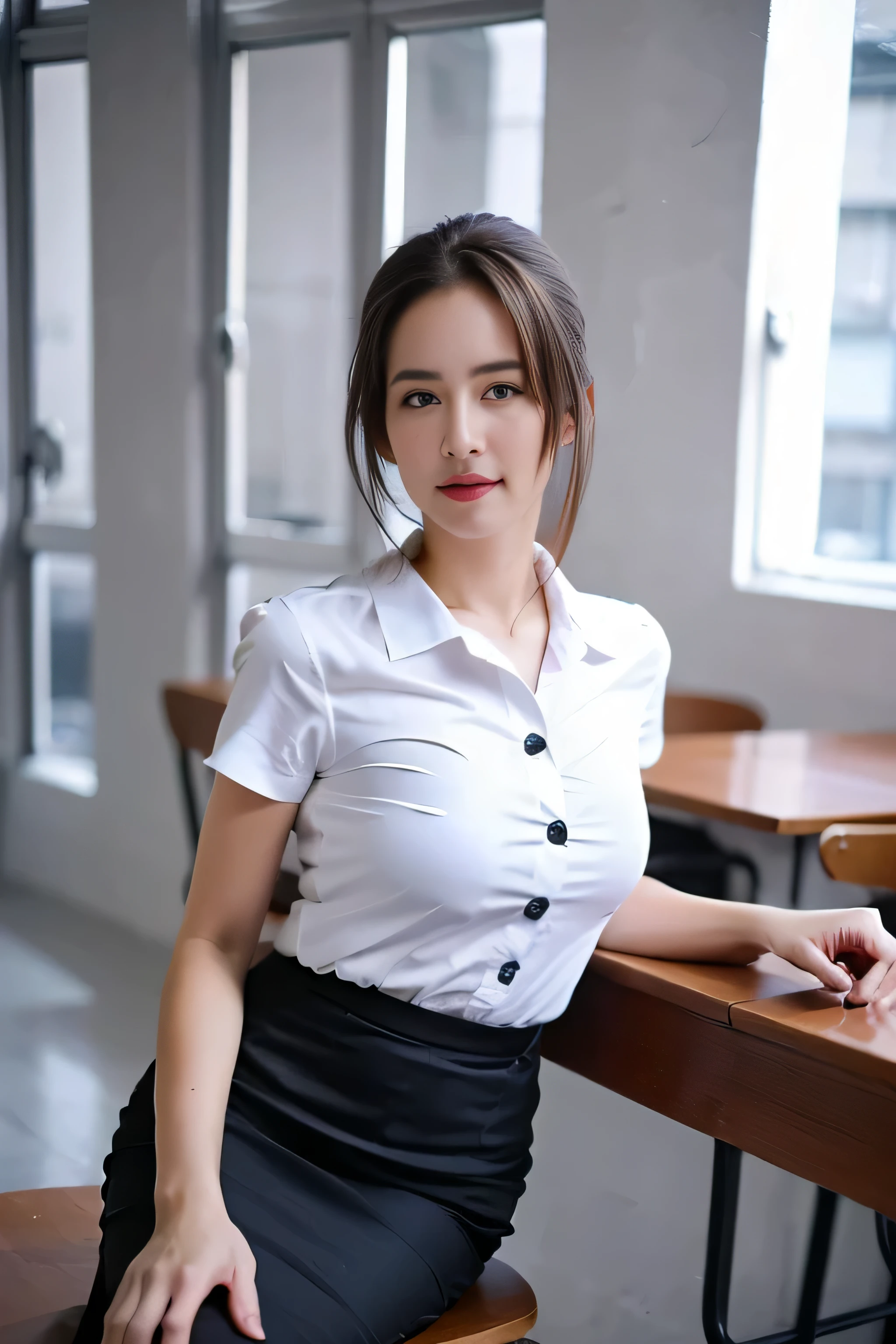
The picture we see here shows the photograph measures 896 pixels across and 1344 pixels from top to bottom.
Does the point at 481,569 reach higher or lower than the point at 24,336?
lower

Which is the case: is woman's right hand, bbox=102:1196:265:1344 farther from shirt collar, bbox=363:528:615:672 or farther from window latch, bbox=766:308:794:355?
window latch, bbox=766:308:794:355

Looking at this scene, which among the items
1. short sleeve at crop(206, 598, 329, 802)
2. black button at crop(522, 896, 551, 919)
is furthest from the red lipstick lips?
black button at crop(522, 896, 551, 919)

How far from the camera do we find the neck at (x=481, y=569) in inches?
33.9

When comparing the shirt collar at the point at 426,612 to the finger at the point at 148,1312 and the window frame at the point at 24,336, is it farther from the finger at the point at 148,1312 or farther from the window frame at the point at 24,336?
the window frame at the point at 24,336

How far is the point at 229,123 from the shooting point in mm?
1470

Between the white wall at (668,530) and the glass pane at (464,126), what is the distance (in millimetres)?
35

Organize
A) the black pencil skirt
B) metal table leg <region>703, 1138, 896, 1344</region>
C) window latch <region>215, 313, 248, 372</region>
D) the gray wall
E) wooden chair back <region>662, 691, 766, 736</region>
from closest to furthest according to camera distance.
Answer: the black pencil skirt
metal table leg <region>703, 1138, 896, 1344</region>
the gray wall
window latch <region>215, 313, 248, 372</region>
wooden chair back <region>662, 691, 766, 736</region>

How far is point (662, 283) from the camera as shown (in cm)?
167

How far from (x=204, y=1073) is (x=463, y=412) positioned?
416mm

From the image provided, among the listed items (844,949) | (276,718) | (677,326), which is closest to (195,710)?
(677,326)

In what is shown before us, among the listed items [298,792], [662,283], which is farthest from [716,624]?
[298,792]

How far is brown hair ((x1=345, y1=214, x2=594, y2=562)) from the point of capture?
0.78 meters

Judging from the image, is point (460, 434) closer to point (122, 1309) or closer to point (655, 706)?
point (655, 706)

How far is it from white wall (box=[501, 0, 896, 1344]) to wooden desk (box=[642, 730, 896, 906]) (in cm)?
9
